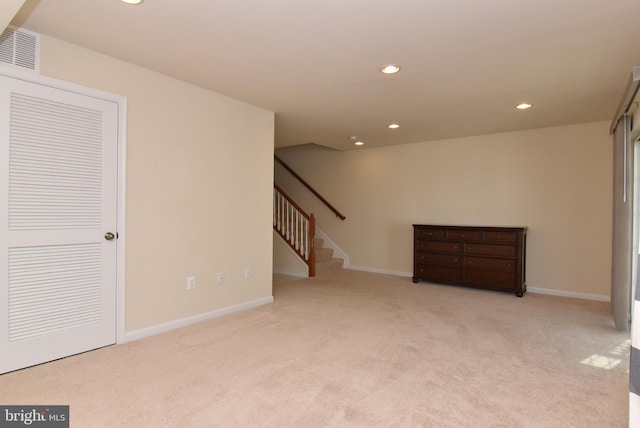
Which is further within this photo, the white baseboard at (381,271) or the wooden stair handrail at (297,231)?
the white baseboard at (381,271)

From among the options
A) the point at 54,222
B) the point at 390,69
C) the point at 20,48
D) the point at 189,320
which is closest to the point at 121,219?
the point at 54,222

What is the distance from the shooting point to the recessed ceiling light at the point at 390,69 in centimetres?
288

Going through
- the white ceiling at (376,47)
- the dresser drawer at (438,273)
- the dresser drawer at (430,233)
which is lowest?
the dresser drawer at (438,273)

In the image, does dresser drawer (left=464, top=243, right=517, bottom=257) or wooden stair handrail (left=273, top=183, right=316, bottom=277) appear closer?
dresser drawer (left=464, top=243, right=517, bottom=257)

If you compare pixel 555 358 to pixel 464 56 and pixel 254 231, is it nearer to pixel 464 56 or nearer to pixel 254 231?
pixel 464 56

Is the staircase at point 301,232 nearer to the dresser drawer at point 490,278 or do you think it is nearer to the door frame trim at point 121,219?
the dresser drawer at point 490,278

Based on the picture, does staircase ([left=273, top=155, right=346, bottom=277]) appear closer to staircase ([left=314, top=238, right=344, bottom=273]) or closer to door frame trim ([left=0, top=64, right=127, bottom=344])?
staircase ([left=314, top=238, right=344, bottom=273])

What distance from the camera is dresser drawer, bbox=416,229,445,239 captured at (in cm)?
Result: 528

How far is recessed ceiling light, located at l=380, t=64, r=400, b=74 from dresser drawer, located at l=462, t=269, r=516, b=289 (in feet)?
10.5

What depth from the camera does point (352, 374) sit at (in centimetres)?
237

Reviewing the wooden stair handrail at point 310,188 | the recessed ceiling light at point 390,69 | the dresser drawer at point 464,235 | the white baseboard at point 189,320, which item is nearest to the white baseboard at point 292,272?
the wooden stair handrail at point 310,188

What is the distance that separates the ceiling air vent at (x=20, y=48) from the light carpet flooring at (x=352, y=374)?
2.05 meters

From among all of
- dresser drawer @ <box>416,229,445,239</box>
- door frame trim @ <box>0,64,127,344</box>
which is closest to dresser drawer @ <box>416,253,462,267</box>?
dresser drawer @ <box>416,229,445,239</box>

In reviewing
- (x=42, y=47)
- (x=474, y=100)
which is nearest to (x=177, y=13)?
(x=42, y=47)
